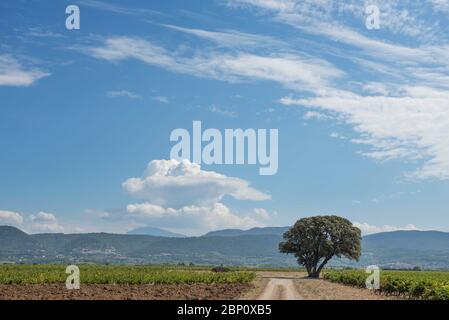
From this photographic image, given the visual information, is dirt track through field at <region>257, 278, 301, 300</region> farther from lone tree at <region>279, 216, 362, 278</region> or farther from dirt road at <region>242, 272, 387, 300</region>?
lone tree at <region>279, 216, 362, 278</region>

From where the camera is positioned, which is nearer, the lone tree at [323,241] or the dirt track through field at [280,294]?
the dirt track through field at [280,294]

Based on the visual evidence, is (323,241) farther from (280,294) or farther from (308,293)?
(280,294)

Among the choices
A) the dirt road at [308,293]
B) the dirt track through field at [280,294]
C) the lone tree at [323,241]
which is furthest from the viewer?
the lone tree at [323,241]

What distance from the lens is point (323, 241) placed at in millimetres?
123125

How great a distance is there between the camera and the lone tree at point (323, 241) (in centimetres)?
12288

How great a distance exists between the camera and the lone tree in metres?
123

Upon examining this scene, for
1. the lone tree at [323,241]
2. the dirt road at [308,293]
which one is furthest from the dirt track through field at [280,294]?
the lone tree at [323,241]

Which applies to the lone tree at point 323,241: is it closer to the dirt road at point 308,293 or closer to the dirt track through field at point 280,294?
the dirt road at point 308,293

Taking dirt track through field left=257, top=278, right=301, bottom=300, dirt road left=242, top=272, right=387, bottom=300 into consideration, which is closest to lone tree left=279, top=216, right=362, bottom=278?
dirt road left=242, top=272, right=387, bottom=300

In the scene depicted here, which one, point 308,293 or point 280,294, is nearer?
point 280,294

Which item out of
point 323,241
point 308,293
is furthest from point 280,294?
point 323,241
